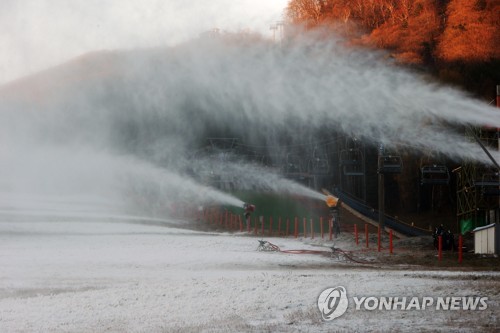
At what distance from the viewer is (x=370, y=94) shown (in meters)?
43.3

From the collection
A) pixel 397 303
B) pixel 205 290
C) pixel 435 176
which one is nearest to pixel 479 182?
pixel 435 176

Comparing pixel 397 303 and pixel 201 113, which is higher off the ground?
pixel 201 113

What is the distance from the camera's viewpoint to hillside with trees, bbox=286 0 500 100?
5947cm

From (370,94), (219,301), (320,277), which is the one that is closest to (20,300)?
(219,301)

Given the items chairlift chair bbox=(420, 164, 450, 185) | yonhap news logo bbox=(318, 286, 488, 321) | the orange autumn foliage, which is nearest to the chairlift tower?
chairlift chair bbox=(420, 164, 450, 185)

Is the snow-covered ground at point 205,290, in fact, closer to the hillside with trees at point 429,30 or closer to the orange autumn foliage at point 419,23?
the hillside with trees at point 429,30

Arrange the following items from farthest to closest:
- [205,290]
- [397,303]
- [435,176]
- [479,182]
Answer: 1. [435,176]
2. [479,182]
3. [205,290]
4. [397,303]

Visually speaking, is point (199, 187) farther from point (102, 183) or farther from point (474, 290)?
point (474, 290)

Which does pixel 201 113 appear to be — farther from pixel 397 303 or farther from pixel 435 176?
pixel 397 303

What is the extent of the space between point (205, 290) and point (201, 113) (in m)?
43.3

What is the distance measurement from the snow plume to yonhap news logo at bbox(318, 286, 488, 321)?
25190mm

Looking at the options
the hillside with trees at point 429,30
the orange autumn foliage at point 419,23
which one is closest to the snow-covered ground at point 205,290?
the hillside with trees at point 429,30

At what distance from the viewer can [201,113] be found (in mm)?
62938

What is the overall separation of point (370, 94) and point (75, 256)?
20.8 m
